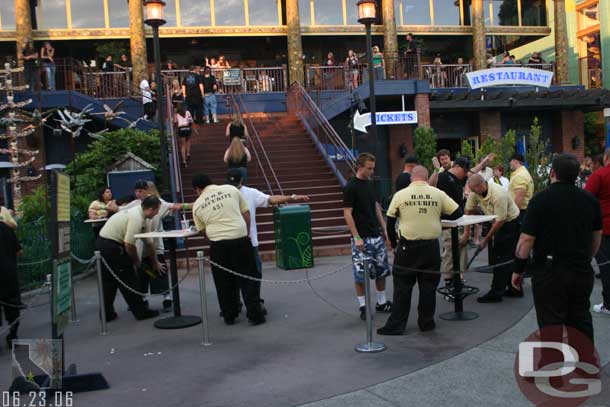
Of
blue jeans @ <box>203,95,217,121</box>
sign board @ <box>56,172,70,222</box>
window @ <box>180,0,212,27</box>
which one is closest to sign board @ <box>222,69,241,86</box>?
blue jeans @ <box>203,95,217,121</box>

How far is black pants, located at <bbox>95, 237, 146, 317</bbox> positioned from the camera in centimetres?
Result: 788

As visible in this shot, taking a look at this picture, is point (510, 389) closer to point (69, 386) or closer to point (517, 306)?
point (517, 306)

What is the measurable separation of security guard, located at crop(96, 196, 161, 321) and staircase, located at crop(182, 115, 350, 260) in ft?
14.9

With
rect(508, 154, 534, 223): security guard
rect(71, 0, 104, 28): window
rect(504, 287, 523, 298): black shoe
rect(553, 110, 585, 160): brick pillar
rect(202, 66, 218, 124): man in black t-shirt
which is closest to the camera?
rect(504, 287, 523, 298): black shoe

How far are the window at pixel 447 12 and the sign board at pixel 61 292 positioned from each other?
25.9 meters

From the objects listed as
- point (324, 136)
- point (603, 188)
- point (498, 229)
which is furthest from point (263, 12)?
point (603, 188)

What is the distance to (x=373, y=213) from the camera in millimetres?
7406

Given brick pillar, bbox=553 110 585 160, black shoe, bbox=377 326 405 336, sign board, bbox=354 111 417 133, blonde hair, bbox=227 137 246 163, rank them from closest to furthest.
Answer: black shoe, bbox=377 326 405 336, blonde hair, bbox=227 137 246 163, sign board, bbox=354 111 417 133, brick pillar, bbox=553 110 585 160

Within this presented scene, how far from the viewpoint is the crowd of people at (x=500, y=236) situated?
4812 millimetres

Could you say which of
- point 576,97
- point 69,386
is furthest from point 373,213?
point 576,97

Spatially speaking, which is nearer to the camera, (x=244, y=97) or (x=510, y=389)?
(x=510, y=389)

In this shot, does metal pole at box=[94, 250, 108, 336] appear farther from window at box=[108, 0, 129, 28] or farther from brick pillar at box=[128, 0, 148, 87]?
window at box=[108, 0, 129, 28]

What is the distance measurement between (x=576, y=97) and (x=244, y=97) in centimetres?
1354
